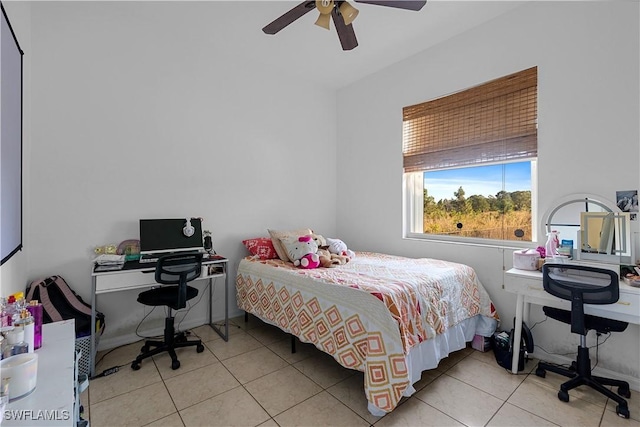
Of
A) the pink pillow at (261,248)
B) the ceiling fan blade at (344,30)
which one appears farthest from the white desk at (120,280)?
the ceiling fan blade at (344,30)

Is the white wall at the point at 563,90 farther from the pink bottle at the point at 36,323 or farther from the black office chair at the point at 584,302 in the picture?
the pink bottle at the point at 36,323

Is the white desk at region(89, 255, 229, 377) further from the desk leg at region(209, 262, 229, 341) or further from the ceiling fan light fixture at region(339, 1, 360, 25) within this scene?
Result: the ceiling fan light fixture at region(339, 1, 360, 25)

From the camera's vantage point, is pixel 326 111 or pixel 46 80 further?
pixel 326 111

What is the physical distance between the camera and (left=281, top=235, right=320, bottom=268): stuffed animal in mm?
2871

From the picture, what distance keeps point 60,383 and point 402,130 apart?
11.8 ft

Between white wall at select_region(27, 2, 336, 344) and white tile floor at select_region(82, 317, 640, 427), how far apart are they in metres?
0.91

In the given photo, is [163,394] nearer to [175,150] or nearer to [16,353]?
[16,353]

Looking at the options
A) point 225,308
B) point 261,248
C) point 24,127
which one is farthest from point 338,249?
point 24,127

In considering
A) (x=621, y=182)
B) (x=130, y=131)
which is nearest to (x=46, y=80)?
(x=130, y=131)

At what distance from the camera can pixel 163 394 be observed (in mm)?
2033

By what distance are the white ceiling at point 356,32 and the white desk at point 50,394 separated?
2.76 meters

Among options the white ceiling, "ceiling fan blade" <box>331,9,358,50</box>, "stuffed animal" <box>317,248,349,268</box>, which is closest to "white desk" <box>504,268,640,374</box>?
"stuffed animal" <box>317,248,349,268</box>

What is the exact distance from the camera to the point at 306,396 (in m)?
2.02

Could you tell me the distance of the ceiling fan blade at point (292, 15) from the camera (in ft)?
6.66
